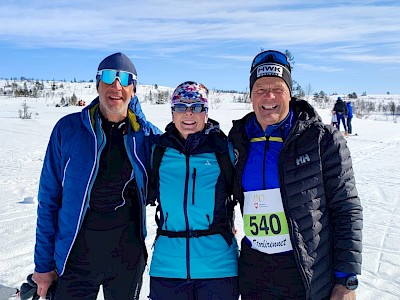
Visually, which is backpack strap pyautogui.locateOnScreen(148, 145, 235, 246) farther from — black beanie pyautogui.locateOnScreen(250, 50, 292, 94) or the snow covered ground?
the snow covered ground

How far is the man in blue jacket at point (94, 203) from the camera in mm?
2480

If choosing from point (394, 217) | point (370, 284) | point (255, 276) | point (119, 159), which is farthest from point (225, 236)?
point (394, 217)

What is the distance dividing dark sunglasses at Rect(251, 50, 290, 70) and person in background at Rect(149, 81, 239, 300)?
528 mm

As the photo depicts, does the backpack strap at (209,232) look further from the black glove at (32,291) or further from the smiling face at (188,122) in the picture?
the black glove at (32,291)

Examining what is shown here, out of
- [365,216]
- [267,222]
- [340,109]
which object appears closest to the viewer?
[267,222]

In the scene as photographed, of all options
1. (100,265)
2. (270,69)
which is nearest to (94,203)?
(100,265)

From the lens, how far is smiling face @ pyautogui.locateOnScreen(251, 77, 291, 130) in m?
2.29

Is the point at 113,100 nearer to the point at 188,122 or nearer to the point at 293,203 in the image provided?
the point at 188,122

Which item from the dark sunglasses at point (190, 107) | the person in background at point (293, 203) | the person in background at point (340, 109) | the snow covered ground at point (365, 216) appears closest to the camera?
the person in background at point (293, 203)

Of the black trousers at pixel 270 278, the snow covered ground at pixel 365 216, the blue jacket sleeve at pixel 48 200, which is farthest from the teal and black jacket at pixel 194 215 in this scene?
the snow covered ground at pixel 365 216

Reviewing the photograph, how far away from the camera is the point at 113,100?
262cm

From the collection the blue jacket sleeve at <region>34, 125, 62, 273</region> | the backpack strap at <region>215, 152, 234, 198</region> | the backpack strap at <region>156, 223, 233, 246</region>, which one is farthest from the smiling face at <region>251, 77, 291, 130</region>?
the blue jacket sleeve at <region>34, 125, 62, 273</region>

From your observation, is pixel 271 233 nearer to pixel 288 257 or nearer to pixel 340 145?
pixel 288 257

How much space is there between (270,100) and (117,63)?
41.9 inches
